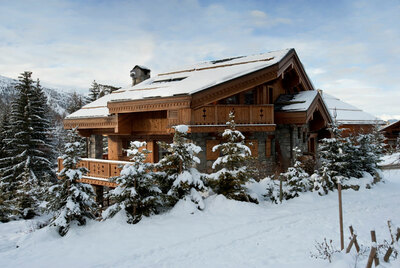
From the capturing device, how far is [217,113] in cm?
1424

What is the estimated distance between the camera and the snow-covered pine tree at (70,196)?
899 centimetres

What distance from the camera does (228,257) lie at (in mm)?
7012

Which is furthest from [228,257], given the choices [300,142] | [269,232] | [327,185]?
[300,142]

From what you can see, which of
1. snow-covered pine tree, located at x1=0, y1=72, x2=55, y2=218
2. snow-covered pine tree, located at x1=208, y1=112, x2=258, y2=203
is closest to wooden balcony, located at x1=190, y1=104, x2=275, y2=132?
snow-covered pine tree, located at x1=208, y1=112, x2=258, y2=203

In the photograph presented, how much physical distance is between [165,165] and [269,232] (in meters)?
4.22

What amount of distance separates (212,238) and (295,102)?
11.4 m

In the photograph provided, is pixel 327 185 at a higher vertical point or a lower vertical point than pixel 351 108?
lower

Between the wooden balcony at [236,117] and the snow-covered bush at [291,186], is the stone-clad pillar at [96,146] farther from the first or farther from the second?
the snow-covered bush at [291,186]

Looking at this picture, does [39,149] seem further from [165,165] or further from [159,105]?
[165,165]

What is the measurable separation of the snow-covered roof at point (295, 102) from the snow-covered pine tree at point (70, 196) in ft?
37.4

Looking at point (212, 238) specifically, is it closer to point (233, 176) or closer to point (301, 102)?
point (233, 176)

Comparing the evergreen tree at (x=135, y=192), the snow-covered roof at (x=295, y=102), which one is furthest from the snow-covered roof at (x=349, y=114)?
the evergreen tree at (x=135, y=192)

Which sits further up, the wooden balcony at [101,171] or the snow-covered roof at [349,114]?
the snow-covered roof at [349,114]

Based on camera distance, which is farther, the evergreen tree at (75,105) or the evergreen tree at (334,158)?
the evergreen tree at (75,105)
